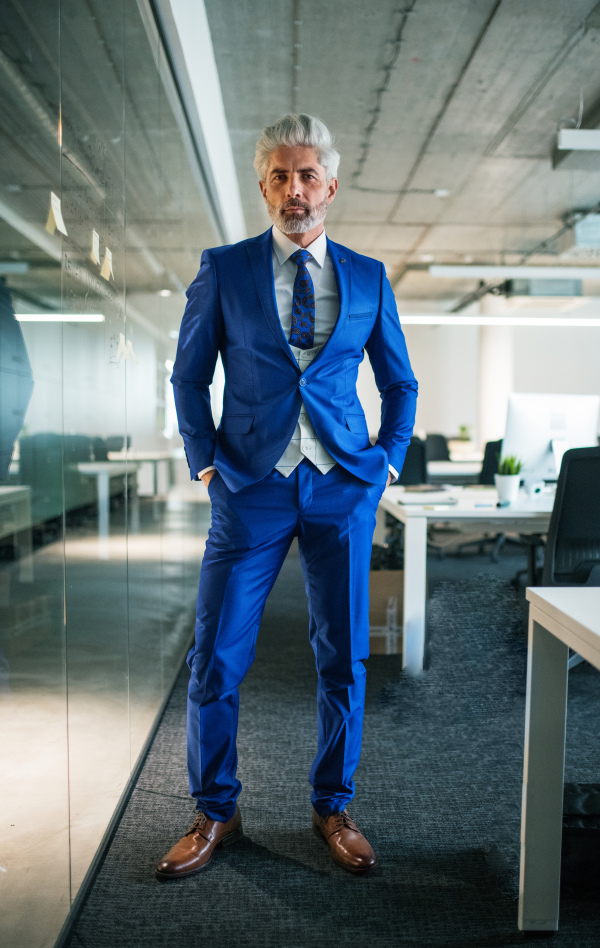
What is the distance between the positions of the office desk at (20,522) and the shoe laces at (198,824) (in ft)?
2.75

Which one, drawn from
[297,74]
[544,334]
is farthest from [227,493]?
[544,334]

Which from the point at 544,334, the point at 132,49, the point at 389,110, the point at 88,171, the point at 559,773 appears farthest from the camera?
the point at 544,334

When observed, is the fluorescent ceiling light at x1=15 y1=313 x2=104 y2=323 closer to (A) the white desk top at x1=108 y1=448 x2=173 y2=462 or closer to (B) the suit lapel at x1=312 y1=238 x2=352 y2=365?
(A) the white desk top at x1=108 y1=448 x2=173 y2=462

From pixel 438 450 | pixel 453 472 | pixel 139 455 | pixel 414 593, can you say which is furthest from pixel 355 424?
pixel 438 450

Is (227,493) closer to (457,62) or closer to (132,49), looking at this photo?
(132,49)

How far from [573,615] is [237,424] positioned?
821 millimetres

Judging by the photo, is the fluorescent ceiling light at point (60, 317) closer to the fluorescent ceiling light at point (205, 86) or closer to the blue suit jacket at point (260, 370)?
the blue suit jacket at point (260, 370)

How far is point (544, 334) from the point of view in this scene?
38.7 ft

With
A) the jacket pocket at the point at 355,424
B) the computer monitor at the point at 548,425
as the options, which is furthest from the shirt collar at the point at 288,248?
the computer monitor at the point at 548,425

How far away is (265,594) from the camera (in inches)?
65.1

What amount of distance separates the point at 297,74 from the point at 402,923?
181 inches

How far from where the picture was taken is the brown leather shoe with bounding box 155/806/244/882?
1.55m

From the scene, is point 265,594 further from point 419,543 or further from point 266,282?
point 419,543

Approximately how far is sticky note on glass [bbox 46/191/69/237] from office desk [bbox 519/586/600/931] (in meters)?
1.09
